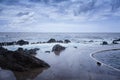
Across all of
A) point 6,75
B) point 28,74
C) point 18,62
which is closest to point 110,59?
point 18,62

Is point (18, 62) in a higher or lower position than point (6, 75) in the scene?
higher

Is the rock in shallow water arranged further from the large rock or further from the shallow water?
the shallow water

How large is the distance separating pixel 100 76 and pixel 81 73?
62.0 inches

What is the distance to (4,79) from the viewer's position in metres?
12.7

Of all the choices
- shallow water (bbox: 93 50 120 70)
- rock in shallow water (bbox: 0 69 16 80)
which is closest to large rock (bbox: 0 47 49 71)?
rock in shallow water (bbox: 0 69 16 80)

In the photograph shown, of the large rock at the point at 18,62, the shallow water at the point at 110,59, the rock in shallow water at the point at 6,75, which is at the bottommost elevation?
the shallow water at the point at 110,59

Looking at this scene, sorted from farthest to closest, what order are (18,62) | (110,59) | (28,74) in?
(110,59)
(18,62)
(28,74)

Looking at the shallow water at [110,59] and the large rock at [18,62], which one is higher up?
the large rock at [18,62]

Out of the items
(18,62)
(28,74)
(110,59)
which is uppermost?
(18,62)

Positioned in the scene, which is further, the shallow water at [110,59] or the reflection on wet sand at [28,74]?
the shallow water at [110,59]

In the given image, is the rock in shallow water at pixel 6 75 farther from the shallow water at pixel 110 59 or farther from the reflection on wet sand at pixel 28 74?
the shallow water at pixel 110 59

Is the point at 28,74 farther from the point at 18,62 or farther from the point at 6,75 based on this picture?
the point at 18,62

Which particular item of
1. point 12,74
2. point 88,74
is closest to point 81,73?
point 88,74

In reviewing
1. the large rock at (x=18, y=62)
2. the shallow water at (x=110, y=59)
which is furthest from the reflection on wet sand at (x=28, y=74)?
the shallow water at (x=110, y=59)
